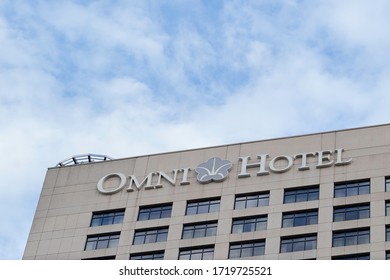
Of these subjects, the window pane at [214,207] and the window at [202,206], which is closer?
the window pane at [214,207]

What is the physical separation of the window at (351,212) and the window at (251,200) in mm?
5841

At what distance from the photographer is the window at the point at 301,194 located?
281 ft

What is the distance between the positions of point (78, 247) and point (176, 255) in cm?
870

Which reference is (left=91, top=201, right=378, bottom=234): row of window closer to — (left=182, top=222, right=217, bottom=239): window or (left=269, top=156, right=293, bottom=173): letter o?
(left=182, top=222, right=217, bottom=239): window

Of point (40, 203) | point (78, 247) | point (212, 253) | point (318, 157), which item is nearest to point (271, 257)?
point (212, 253)

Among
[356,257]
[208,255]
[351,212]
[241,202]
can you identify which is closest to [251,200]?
[241,202]

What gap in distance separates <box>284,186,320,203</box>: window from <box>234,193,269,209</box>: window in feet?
5.34

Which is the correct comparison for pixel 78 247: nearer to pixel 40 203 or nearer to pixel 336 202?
pixel 40 203

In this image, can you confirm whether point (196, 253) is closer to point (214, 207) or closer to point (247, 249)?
point (247, 249)

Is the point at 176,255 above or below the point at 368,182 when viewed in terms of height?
below

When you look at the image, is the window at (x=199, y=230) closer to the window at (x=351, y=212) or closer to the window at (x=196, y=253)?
the window at (x=196, y=253)

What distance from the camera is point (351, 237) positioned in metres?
81.4

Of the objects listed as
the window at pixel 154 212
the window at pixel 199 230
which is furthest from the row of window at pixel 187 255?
the window at pixel 154 212

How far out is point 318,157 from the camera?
88062 millimetres
